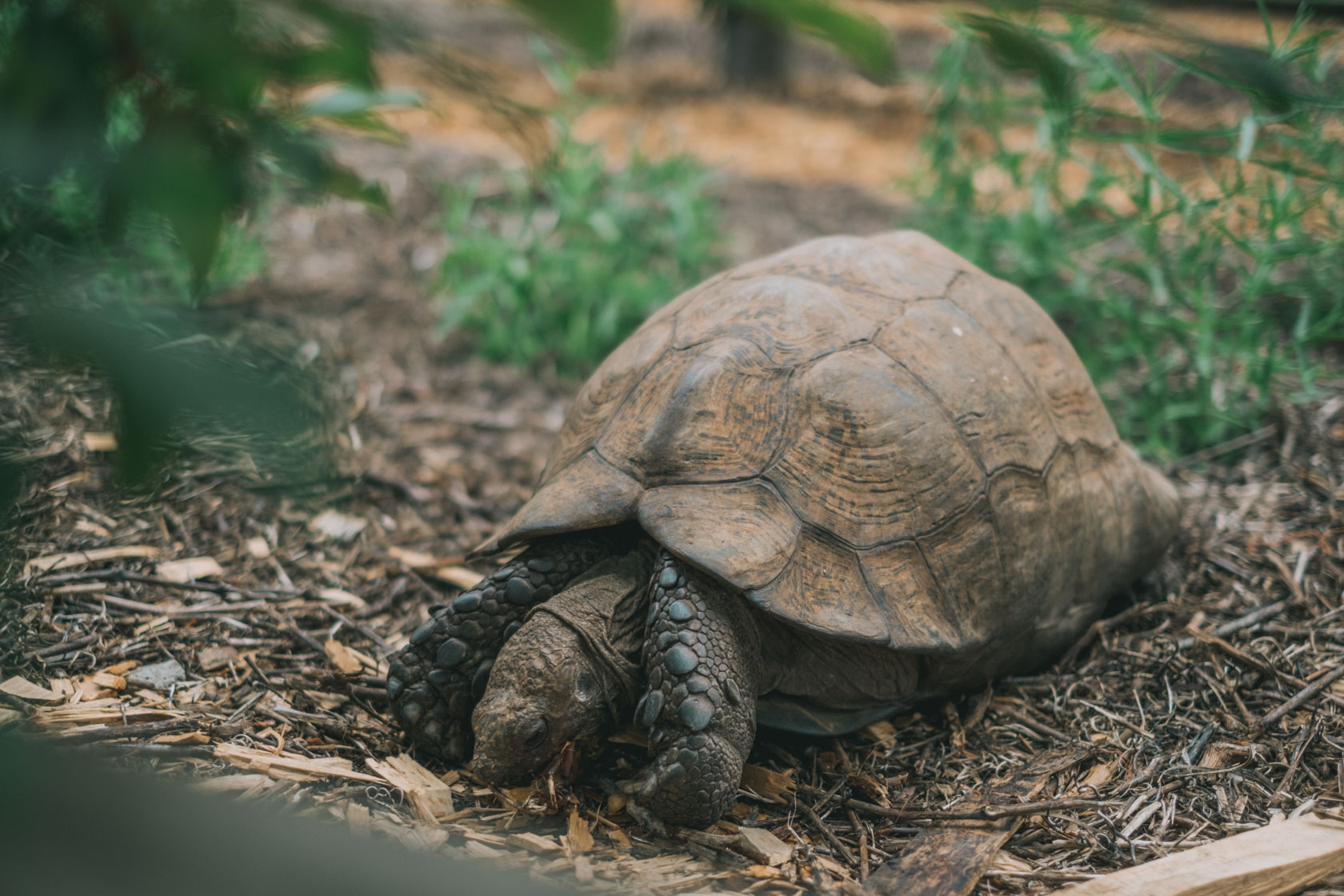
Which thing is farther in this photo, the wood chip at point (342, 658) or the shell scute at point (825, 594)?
the wood chip at point (342, 658)

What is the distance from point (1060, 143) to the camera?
4684 millimetres

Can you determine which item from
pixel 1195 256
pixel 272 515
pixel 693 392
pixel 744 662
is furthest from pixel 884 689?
pixel 1195 256

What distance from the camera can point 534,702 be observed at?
2412mm

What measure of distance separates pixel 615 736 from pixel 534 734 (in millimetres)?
369

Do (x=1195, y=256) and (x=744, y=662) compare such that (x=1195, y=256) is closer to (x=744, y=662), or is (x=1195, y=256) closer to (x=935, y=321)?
(x=935, y=321)

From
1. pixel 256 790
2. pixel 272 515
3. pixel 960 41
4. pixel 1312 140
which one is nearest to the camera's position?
pixel 256 790

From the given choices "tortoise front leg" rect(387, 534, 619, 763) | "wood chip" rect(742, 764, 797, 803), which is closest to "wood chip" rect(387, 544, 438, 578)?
"tortoise front leg" rect(387, 534, 619, 763)

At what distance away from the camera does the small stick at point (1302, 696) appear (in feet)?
8.95

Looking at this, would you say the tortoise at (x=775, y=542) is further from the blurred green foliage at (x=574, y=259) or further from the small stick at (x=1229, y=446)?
the blurred green foliage at (x=574, y=259)

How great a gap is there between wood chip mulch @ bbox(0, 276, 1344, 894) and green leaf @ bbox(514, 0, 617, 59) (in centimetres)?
131

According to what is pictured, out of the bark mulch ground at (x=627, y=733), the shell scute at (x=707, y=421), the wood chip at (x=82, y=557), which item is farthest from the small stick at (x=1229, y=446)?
the wood chip at (x=82, y=557)

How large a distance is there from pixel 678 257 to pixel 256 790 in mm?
4106

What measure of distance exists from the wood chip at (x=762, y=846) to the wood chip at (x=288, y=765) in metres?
0.92

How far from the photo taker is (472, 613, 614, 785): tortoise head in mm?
2398
